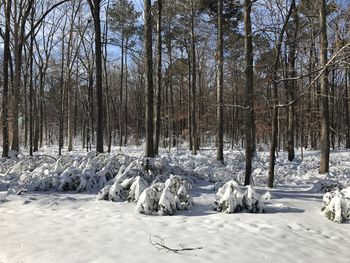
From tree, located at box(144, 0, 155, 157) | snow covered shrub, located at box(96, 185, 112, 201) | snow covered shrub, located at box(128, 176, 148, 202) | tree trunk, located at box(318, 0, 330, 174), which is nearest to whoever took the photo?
snow covered shrub, located at box(128, 176, 148, 202)

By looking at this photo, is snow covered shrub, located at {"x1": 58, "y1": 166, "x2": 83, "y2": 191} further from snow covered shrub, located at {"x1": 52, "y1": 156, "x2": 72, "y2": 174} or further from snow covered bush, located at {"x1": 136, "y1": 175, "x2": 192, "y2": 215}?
snow covered bush, located at {"x1": 136, "y1": 175, "x2": 192, "y2": 215}

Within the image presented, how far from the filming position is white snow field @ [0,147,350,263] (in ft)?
16.6

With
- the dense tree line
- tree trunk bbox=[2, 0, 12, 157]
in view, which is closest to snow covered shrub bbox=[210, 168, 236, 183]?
the dense tree line

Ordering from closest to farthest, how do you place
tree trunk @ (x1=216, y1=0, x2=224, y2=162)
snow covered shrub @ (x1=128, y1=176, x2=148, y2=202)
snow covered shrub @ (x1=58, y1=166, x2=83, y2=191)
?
snow covered shrub @ (x1=128, y1=176, x2=148, y2=202) < snow covered shrub @ (x1=58, y1=166, x2=83, y2=191) < tree trunk @ (x1=216, y1=0, x2=224, y2=162)

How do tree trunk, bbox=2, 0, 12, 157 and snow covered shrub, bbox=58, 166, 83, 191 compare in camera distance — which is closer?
snow covered shrub, bbox=58, 166, 83, 191

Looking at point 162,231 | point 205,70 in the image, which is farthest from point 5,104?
point 205,70

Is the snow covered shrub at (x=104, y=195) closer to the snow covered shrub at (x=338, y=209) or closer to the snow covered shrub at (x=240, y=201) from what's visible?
the snow covered shrub at (x=240, y=201)

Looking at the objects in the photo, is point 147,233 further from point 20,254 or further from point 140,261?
point 20,254

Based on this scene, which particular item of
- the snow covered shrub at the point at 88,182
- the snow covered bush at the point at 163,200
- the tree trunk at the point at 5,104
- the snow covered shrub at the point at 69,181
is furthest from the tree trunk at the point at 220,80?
the snow covered bush at the point at 163,200

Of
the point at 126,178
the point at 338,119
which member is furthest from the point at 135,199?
the point at 338,119

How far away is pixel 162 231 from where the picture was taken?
20.0 feet

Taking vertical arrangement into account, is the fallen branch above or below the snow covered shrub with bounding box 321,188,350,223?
below

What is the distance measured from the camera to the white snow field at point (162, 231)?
506 centimetres

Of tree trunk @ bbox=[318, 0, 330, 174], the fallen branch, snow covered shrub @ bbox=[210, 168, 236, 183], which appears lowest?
the fallen branch
